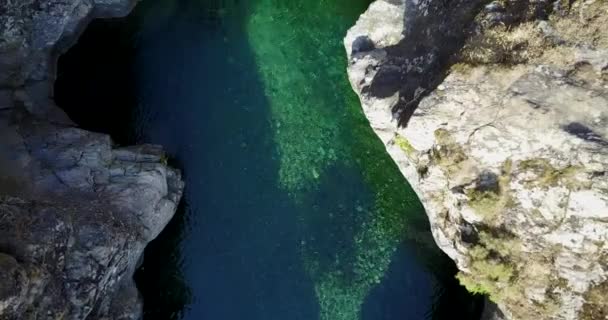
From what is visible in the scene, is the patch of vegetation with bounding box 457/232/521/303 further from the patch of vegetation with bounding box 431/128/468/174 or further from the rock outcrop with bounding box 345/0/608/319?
the patch of vegetation with bounding box 431/128/468/174

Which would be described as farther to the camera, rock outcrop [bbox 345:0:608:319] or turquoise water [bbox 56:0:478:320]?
turquoise water [bbox 56:0:478:320]

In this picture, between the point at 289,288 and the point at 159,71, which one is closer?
A: the point at 289,288

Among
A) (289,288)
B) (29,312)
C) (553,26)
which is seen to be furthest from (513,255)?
(29,312)

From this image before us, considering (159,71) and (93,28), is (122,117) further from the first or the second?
(93,28)

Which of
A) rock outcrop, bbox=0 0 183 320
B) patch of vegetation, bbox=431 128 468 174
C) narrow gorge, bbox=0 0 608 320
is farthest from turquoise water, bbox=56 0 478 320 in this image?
patch of vegetation, bbox=431 128 468 174

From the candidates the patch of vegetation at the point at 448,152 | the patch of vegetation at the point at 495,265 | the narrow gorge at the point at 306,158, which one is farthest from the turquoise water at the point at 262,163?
the patch of vegetation at the point at 448,152

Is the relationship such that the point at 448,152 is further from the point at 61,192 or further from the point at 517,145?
the point at 61,192
